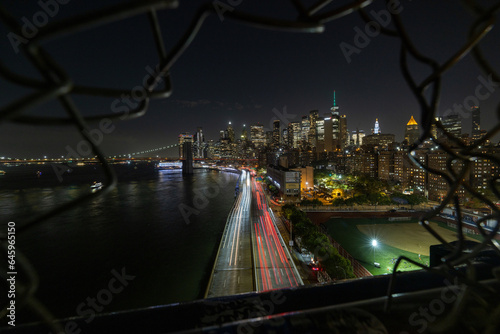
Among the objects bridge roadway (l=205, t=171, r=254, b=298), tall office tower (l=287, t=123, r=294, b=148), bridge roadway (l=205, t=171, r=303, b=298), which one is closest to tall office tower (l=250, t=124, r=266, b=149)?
tall office tower (l=287, t=123, r=294, b=148)

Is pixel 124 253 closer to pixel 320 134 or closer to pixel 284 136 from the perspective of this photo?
pixel 320 134

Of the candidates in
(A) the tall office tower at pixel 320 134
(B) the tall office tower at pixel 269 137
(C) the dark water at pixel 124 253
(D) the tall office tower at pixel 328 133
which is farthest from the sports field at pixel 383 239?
(B) the tall office tower at pixel 269 137

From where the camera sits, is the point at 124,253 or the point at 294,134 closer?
the point at 124,253

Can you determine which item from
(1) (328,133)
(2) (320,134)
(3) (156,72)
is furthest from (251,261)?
(2) (320,134)

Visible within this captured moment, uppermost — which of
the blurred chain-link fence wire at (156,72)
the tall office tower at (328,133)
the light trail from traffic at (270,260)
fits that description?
the tall office tower at (328,133)

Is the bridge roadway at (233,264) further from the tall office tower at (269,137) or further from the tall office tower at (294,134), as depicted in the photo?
the tall office tower at (269,137)

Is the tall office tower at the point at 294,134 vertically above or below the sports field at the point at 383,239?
above

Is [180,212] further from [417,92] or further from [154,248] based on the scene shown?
[417,92]
